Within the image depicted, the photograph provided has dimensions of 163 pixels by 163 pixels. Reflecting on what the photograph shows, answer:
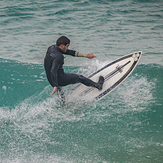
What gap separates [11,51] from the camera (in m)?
11.6

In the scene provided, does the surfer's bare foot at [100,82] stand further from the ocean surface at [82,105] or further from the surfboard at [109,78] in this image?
the ocean surface at [82,105]

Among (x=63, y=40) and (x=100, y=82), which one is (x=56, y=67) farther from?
(x=100, y=82)

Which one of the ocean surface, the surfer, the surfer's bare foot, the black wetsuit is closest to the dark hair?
the surfer

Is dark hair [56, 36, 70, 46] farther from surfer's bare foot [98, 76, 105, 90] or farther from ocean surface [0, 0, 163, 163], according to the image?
ocean surface [0, 0, 163, 163]

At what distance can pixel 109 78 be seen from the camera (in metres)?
7.65

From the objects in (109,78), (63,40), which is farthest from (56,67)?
(109,78)

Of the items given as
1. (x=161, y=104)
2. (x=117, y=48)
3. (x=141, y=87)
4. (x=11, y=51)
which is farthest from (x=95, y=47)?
(x=161, y=104)

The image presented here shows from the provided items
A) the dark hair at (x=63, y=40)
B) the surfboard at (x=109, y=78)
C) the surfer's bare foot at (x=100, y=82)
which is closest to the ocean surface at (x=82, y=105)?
the surfboard at (x=109, y=78)

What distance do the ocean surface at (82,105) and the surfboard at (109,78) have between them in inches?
9.1

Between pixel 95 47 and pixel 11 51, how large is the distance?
11.6ft

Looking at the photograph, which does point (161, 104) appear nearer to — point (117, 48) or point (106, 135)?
point (106, 135)

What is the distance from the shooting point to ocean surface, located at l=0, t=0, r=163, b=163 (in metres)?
5.61

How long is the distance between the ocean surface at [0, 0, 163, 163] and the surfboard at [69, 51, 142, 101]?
231mm

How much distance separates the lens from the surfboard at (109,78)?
291 inches
